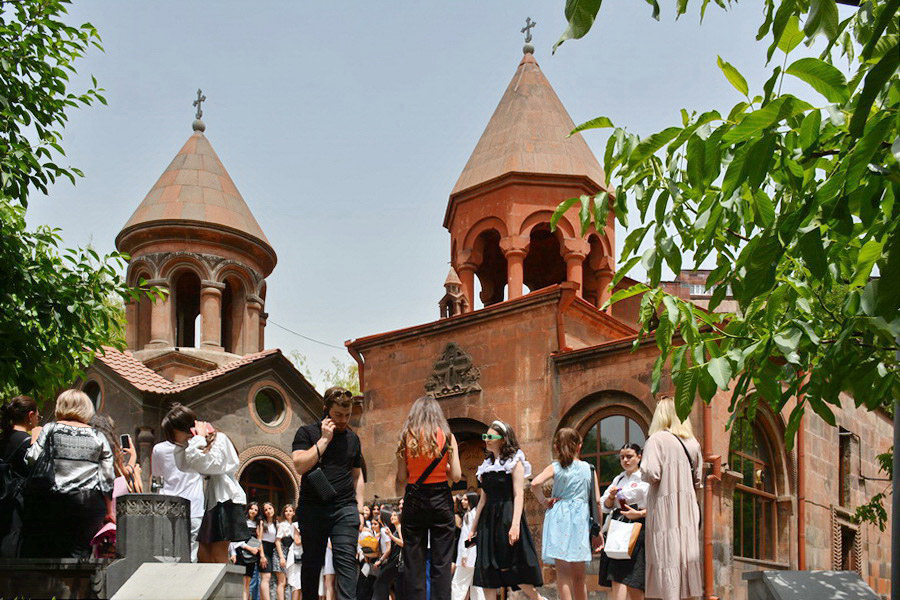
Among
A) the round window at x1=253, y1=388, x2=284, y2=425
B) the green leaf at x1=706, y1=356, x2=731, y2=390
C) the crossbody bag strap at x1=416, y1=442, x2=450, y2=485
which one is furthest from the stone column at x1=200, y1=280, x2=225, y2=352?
the green leaf at x1=706, y1=356, x2=731, y2=390

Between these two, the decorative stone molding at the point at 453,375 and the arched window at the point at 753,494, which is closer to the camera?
the arched window at the point at 753,494

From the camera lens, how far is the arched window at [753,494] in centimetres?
1662

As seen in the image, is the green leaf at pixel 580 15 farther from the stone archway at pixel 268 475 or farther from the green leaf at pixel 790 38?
the stone archway at pixel 268 475

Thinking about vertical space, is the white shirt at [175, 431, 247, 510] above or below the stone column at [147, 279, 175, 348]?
below

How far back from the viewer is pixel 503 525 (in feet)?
26.9

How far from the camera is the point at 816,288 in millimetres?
5812

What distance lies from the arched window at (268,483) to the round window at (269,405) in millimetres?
1053

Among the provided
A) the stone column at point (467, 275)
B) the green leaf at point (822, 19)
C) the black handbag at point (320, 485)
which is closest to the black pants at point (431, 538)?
the black handbag at point (320, 485)

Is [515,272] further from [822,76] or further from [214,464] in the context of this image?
[822,76]

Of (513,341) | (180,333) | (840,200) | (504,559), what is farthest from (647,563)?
(180,333)

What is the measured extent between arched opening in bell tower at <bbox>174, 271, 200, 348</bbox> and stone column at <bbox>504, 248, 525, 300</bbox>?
1068cm

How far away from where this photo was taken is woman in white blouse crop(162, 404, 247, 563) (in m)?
8.13

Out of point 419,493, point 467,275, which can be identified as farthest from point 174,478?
point 467,275

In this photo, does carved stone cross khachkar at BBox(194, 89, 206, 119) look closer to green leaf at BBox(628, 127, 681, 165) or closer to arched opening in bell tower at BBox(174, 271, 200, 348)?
arched opening in bell tower at BBox(174, 271, 200, 348)
